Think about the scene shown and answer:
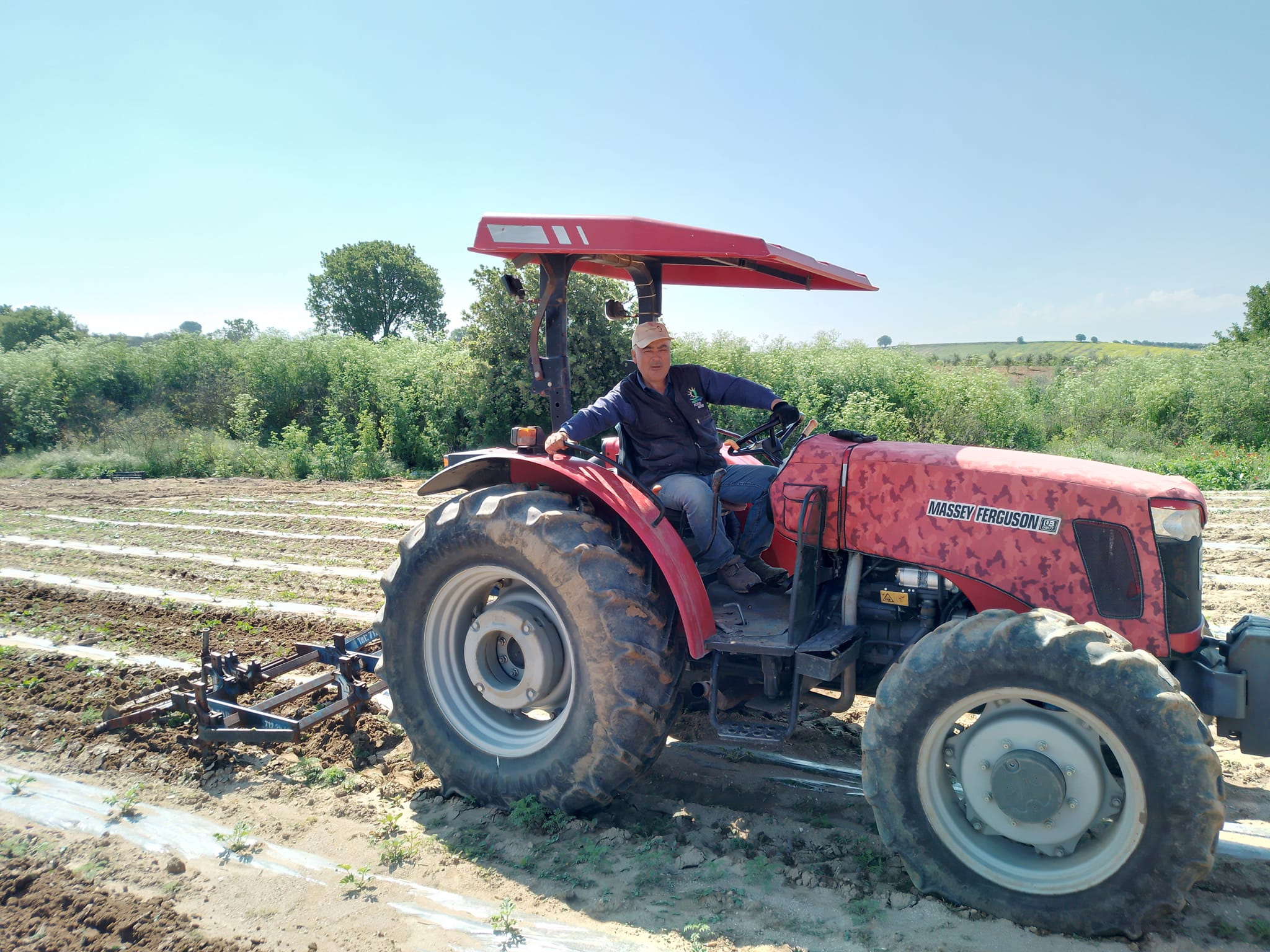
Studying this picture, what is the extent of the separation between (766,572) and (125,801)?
3.04 m

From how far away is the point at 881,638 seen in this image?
331 centimetres

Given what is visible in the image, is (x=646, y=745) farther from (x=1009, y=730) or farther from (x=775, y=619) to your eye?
(x=1009, y=730)

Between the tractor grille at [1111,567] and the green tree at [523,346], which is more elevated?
the green tree at [523,346]

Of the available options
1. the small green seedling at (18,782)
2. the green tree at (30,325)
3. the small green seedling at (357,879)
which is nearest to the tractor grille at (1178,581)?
the small green seedling at (357,879)

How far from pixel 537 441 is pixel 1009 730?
2174 millimetres

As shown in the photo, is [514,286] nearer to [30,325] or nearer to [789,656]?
[789,656]

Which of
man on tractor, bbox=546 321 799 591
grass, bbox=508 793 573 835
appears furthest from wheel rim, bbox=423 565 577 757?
man on tractor, bbox=546 321 799 591

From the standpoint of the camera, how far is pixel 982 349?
69000mm

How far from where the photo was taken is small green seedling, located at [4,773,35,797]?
12.3 ft

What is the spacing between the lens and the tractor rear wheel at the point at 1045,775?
2.34m

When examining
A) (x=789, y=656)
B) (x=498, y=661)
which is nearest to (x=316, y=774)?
(x=498, y=661)

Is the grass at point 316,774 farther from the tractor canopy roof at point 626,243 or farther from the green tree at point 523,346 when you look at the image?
the green tree at point 523,346

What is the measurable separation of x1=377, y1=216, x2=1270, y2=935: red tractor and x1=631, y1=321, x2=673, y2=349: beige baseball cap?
0.36 meters

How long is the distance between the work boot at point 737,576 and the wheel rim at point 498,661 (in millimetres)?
777
